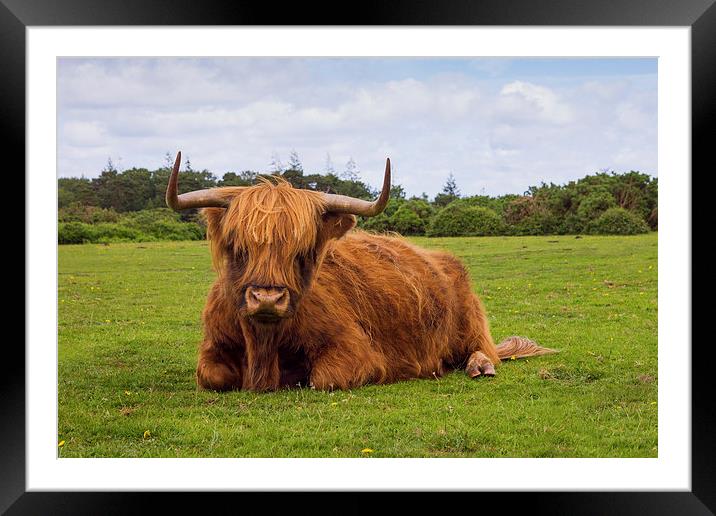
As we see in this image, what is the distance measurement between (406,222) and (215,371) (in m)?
4.88

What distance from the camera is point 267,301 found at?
16.9ft

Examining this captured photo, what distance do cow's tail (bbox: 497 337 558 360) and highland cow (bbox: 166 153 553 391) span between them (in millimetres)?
223

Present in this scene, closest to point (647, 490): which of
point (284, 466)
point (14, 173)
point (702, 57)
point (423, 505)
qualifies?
point (423, 505)

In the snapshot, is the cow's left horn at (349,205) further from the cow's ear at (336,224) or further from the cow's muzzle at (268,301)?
the cow's muzzle at (268,301)

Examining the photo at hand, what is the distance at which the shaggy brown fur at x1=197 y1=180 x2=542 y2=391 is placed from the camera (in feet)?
17.7

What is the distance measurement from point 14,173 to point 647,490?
13.2 feet

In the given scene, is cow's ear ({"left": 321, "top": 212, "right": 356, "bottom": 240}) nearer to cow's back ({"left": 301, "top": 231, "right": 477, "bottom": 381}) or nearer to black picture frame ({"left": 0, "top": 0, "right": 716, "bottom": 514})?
cow's back ({"left": 301, "top": 231, "right": 477, "bottom": 381})

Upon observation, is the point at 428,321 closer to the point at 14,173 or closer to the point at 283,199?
the point at 283,199

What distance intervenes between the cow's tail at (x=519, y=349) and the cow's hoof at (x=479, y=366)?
47 centimetres

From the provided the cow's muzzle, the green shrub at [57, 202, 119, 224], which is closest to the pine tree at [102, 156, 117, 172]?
the green shrub at [57, 202, 119, 224]

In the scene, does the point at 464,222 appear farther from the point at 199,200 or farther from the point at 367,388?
the point at 199,200

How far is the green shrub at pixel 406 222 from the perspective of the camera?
33.3ft
